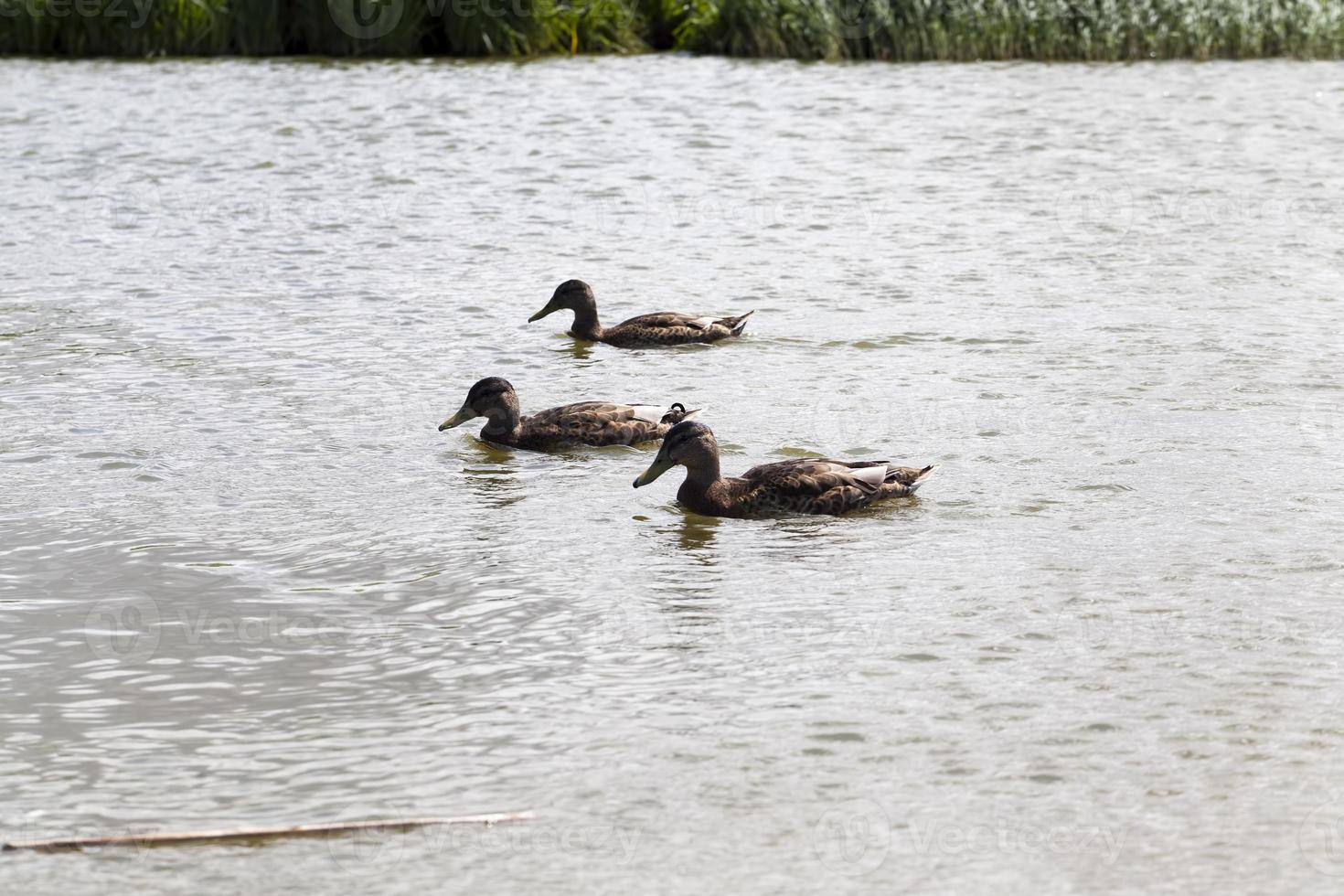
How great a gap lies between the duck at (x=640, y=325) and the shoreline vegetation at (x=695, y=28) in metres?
13.9

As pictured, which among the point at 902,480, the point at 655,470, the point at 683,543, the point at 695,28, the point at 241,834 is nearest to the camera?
the point at 241,834

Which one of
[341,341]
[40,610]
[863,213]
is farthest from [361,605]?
[863,213]

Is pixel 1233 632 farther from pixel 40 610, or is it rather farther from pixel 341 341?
pixel 341 341

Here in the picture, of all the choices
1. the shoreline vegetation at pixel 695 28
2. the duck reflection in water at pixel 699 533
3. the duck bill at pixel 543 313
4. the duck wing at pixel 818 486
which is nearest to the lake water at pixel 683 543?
the duck reflection in water at pixel 699 533

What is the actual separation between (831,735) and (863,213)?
11136 mm

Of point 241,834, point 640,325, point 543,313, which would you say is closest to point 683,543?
point 241,834

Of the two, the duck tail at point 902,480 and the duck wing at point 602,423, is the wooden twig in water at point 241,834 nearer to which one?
the duck tail at point 902,480

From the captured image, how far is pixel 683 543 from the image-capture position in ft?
27.9

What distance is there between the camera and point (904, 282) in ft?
46.6

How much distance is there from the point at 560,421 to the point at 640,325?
2507 mm

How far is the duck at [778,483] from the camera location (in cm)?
873

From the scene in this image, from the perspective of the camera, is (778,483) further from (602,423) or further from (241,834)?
(241,834)

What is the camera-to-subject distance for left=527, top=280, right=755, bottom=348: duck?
12.4 metres

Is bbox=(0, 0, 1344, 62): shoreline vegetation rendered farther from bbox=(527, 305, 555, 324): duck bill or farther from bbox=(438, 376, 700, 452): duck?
bbox=(438, 376, 700, 452): duck
